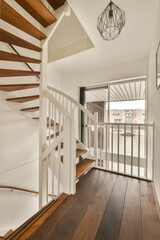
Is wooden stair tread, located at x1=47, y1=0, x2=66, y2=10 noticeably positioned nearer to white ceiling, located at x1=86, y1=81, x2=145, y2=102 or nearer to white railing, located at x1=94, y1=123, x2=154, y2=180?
white railing, located at x1=94, y1=123, x2=154, y2=180

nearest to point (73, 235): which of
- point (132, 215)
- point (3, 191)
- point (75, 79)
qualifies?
point (132, 215)

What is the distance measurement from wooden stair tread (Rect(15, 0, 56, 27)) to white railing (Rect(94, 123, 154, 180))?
192 cm

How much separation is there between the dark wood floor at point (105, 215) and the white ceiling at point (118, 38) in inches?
104

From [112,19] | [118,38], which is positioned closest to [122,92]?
[118,38]

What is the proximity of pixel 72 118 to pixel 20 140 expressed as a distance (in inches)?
67.8

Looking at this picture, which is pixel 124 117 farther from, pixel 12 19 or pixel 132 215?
pixel 12 19

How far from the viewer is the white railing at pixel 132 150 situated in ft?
6.66

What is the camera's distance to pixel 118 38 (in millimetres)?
2119

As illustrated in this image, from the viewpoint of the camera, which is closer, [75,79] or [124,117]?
[124,117]

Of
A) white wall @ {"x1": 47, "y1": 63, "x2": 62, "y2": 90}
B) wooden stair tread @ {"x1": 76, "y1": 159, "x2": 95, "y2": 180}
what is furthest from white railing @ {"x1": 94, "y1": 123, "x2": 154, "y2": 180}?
white wall @ {"x1": 47, "y1": 63, "x2": 62, "y2": 90}

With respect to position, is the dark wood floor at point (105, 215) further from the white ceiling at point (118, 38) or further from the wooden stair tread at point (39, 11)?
the white ceiling at point (118, 38)

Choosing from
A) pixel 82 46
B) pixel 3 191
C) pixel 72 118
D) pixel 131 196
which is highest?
pixel 82 46

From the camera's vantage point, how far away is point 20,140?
8.02 ft

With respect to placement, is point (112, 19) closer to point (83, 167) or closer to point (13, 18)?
point (13, 18)
